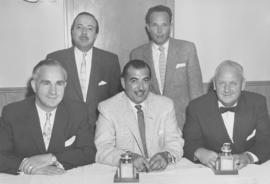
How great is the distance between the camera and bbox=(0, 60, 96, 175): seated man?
2871mm

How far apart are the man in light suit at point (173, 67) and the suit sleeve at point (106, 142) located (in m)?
1.12

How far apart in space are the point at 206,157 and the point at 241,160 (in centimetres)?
21

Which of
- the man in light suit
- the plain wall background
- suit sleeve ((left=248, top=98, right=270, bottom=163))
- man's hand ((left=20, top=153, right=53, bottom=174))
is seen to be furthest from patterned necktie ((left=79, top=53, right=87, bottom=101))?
suit sleeve ((left=248, top=98, right=270, bottom=163))

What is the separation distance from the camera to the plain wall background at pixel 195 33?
17.1 feet

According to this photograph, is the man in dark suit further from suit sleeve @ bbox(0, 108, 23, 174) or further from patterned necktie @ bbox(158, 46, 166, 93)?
suit sleeve @ bbox(0, 108, 23, 174)

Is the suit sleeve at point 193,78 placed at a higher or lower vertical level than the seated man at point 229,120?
higher

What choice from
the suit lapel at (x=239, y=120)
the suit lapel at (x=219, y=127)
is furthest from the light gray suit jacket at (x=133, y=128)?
the suit lapel at (x=239, y=120)

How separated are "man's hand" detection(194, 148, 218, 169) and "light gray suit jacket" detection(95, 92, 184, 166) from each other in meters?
0.18

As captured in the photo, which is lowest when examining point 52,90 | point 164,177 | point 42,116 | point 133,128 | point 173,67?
point 164,177

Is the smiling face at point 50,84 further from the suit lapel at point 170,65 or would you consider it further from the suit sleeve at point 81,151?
the suit lapel at point 170,65

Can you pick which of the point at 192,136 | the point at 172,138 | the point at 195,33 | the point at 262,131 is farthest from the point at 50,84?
the point at 195,33

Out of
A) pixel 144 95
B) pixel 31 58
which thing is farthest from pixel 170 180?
pixel 31 58

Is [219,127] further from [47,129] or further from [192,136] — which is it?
[47,129]

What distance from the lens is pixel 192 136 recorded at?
314 cm
